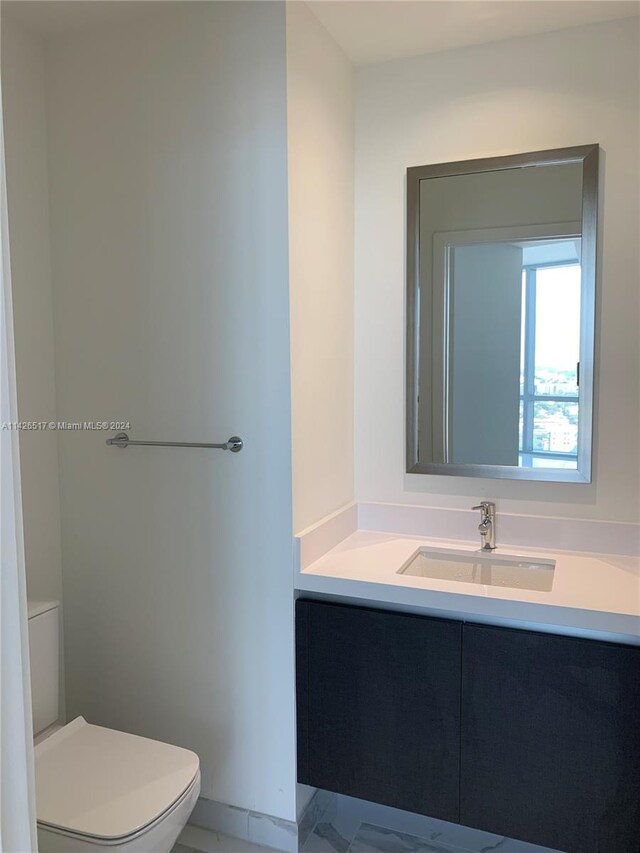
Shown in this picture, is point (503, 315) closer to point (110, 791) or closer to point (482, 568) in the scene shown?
point (482, 568)

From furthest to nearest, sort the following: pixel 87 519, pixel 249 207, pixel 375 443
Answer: pixel 375 443
pixel 87 519
pixel 249 207

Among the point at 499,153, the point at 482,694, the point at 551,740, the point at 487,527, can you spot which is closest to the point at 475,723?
the point at 482,694

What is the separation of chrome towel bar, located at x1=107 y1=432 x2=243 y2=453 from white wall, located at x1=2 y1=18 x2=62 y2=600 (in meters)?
0.26

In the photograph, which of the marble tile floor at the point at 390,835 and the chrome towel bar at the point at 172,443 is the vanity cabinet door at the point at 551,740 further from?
the chrome towel bar at the point at 172,443

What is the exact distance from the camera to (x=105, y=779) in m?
1.74

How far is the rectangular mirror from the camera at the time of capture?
2068 millimetres

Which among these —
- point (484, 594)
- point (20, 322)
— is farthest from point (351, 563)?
point (20, 322)

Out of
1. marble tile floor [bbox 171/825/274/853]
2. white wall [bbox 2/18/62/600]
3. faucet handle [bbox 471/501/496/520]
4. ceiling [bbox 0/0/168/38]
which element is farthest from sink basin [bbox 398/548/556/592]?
ceiling [bbox 0/0/168/38]

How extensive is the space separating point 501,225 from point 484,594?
1137 millimetres

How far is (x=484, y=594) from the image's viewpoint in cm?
175

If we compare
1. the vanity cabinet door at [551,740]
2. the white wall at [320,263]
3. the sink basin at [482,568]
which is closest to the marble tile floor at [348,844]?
the vanity cabinet door at [551,740]

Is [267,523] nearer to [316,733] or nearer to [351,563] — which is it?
[351,563]

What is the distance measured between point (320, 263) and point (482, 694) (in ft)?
4.26

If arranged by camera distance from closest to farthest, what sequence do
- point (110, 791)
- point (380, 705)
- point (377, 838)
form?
point (110, 791) → point (380, 705) → point (377, 838)
